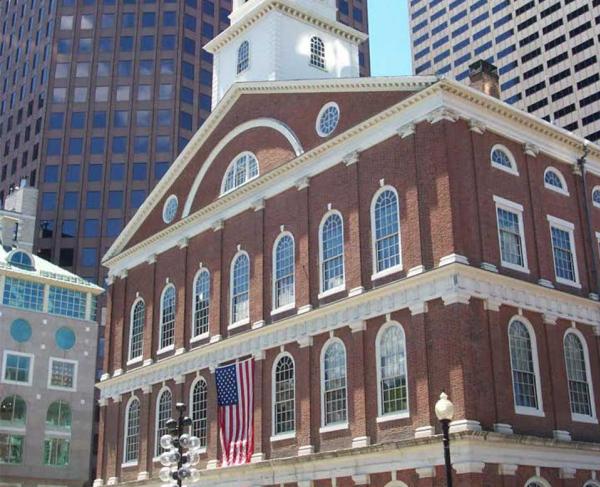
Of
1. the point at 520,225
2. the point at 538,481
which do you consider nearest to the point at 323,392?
the point at 538,481

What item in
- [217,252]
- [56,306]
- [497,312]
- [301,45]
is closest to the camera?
[497,312]

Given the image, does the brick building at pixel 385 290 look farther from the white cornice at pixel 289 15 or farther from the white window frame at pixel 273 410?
the white cornice at pixel 289 15

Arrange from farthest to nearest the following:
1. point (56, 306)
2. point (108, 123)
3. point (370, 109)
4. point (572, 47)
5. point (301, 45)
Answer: point (572, 47), point (108, 123), point (56, 306), point (301, 45), point (370, 109)

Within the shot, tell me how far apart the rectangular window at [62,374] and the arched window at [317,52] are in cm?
3176

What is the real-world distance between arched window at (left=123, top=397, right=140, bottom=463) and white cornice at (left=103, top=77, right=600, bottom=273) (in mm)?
7852

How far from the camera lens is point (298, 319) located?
3519 centimetres

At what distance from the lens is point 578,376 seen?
32.6m

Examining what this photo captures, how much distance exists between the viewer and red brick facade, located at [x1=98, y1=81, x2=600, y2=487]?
29.0m

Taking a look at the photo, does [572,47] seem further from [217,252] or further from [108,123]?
[217,252]

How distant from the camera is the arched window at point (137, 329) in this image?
150 ft

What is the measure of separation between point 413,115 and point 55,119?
246 feet

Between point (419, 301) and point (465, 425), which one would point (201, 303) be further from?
point (465, 425)

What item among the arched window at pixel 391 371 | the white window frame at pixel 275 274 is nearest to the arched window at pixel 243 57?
the white window frame at pixel 275 274

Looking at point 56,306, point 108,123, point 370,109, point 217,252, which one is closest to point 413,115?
point 370,109
